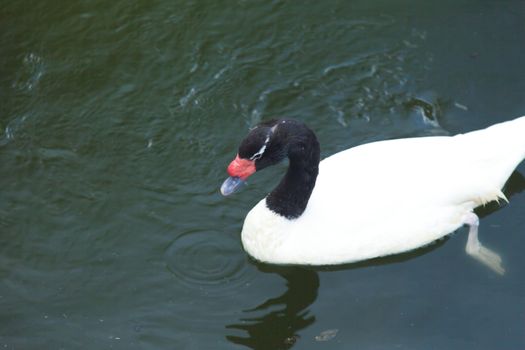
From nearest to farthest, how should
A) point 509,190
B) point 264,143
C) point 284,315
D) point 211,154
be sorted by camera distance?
point 264,143 → point 284,315 → point 509,190 → point 211,154

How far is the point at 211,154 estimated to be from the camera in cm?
780

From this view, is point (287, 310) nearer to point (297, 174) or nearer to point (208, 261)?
point (208, 261)

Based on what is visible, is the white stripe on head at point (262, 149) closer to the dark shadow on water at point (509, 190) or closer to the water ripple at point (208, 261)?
the water ripple at point (208, 261)

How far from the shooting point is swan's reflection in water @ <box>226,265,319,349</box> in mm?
6430

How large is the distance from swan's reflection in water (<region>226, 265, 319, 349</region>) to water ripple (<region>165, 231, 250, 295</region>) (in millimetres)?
241

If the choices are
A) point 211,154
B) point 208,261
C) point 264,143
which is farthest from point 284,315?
point 211,154

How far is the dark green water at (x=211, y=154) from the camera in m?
6.55

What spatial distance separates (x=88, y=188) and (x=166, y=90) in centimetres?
146

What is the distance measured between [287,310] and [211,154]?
1.79m

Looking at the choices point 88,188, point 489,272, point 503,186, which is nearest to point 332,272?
point 489,272

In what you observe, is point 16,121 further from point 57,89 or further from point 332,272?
point 332,272

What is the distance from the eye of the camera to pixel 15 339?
252 inches

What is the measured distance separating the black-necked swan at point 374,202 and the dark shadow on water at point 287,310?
0.36ft

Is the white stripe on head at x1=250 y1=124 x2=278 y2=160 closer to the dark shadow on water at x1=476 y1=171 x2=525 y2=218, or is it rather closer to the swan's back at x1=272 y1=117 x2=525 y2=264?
the swan's back at x1=272 y1=117 x2=525 y2=264
